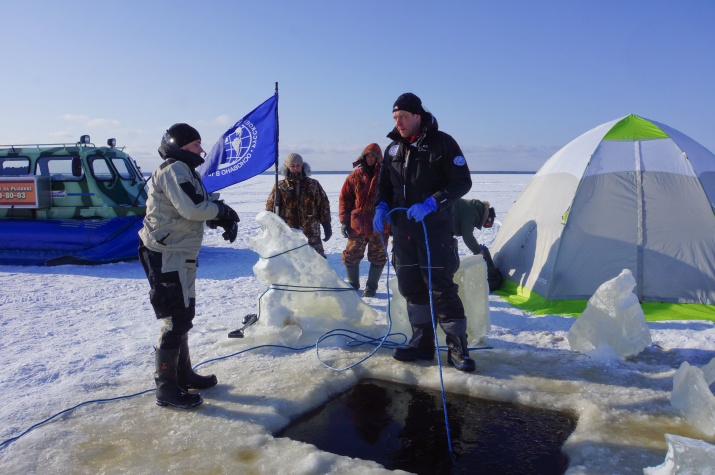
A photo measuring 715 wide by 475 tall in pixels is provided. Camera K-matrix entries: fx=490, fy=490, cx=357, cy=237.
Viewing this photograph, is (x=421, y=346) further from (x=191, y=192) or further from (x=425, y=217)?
(x=191, y=192)

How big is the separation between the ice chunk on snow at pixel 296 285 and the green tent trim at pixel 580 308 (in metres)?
2.01

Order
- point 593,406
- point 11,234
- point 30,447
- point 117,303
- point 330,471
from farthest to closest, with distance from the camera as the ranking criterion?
point 11,234
point 117,303
point 593,406
point 30,447
point 330,471

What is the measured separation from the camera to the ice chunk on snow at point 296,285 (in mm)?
4410

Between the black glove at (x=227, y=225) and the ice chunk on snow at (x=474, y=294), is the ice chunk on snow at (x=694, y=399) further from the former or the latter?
the black glove at (x=227, y=225)

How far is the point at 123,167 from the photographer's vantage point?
30.9 ft

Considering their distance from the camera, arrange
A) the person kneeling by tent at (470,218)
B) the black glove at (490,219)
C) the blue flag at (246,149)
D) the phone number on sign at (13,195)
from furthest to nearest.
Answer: the phone number on sign at (13,195) < the black glove at (490,219) < the person kneeling by tent at (470,218) < the blue flag at (246,149)

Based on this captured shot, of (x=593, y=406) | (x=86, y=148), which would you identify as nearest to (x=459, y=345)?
(x=593, y=406)

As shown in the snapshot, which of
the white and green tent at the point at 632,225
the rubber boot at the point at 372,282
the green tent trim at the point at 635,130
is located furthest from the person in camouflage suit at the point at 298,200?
the green tent trim at the point at 635,130

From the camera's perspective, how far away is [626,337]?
3834 mm

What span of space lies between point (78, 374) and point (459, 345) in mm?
2836

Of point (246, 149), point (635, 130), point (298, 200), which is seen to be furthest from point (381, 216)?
point (635, 130)

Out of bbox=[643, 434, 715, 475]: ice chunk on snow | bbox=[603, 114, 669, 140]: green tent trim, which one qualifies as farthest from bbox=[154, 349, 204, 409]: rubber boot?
bbox=[603, 114, 669, 140]: green tent trim

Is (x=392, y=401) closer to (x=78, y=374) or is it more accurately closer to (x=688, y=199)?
(x=78, y=374)

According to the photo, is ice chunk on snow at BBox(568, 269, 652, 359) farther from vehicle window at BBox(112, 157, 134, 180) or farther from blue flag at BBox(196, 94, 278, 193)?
vehicle window at BBox(112, 157, 134, 180)
